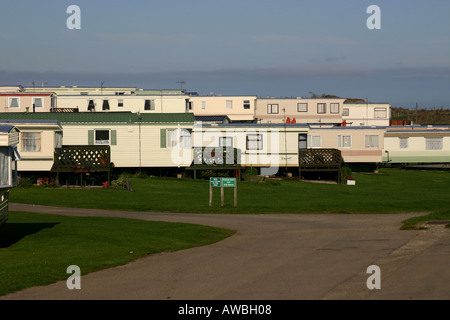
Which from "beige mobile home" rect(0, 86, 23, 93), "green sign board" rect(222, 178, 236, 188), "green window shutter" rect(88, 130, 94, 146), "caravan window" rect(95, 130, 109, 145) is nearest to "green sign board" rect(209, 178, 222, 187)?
"green sign board" rect(222, 178, 236, 188)

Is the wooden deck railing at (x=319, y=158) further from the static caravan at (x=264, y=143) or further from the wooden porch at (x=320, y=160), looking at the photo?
the static caravan at (x=264, y=143)

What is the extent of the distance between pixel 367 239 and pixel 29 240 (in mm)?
9968

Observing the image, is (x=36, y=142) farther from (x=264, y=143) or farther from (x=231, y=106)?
(x=231, y=106)

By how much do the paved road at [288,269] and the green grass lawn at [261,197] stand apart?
8.55 meters

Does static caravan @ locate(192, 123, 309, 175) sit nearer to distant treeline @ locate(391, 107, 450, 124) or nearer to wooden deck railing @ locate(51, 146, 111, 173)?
wooden deck railing @ locate(51, 146, 111, 173)

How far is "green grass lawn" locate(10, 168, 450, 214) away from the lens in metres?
33.0

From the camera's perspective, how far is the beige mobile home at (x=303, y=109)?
267 feet

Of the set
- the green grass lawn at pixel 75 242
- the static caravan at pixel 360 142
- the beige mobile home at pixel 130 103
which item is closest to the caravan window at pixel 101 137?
the beige mobile home at pixel 130 103

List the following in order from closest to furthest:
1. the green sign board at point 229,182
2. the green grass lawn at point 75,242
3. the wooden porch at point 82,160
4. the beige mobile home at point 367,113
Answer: the green grass lawn at point 75,242 < the green sign board at point 229,182 < the wooden porch at point 82,160 < the beige mobile home at point 367,113

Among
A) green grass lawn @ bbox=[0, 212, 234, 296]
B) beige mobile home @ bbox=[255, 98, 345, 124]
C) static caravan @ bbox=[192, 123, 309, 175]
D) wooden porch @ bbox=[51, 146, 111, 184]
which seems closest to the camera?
green grass lawn @ bbox=[0, 212, 234, 296]

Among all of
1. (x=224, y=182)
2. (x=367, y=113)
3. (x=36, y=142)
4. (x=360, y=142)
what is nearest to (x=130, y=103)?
(x=360, y=142)

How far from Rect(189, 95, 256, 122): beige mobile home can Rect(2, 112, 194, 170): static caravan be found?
103 feet

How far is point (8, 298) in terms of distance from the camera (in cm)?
1312

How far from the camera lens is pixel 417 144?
65.9 metres
